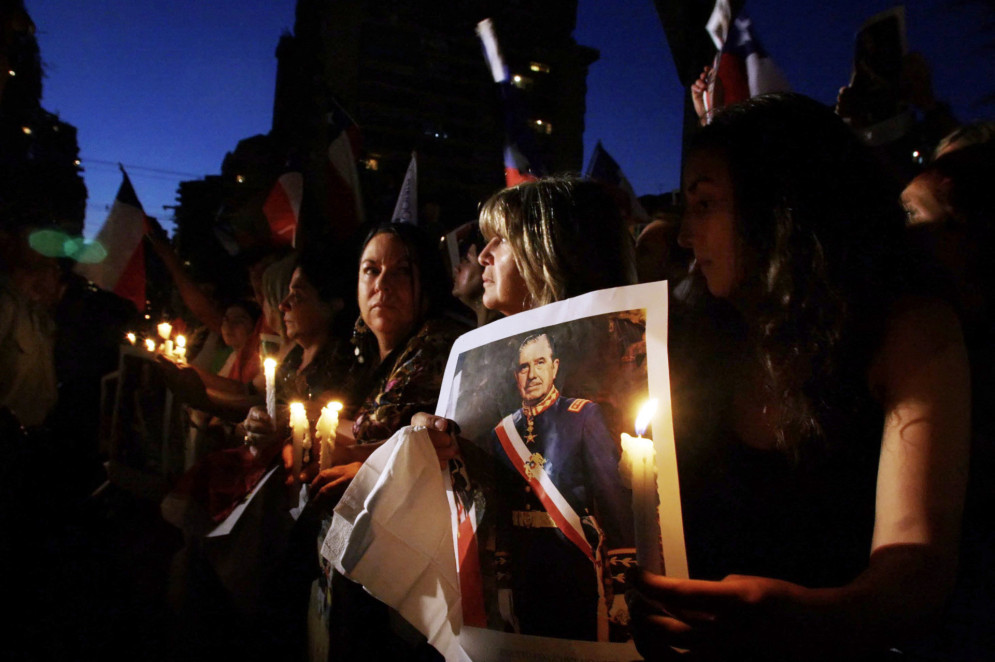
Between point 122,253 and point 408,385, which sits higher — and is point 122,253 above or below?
above

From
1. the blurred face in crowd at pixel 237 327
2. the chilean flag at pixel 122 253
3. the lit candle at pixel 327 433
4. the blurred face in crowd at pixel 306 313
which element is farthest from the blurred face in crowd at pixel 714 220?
the chilean flag at pixel 122 253

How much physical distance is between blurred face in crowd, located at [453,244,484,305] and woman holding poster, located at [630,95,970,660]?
1444mm

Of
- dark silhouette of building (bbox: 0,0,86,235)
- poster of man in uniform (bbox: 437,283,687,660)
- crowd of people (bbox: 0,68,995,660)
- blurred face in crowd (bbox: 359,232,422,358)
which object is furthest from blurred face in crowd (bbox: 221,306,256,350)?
poster of man in uniform (bbox: 437,283,687,660)

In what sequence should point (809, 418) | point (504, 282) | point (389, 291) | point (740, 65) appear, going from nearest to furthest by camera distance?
point (809, 418)
point (504, 282)
point (389, 291)
point (740, 65)

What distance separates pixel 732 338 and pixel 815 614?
54 centimetres

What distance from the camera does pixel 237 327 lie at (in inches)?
206

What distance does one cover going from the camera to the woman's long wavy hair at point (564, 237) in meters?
1.46

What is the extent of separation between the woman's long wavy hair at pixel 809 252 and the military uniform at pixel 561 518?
316mm

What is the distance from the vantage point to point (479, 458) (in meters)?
1.19

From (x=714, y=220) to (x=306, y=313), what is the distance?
102 inches

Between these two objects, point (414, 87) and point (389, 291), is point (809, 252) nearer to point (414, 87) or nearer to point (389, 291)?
point (389, 291)

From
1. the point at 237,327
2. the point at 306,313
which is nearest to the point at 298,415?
the point at 306,313

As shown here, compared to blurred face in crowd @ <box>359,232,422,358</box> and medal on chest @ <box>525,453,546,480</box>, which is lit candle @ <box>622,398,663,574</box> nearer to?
medal on chest @ <box>525,453,546,480</box>

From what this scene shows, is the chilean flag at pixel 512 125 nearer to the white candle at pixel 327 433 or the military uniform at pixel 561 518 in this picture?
the white candle at pixel 327 433
